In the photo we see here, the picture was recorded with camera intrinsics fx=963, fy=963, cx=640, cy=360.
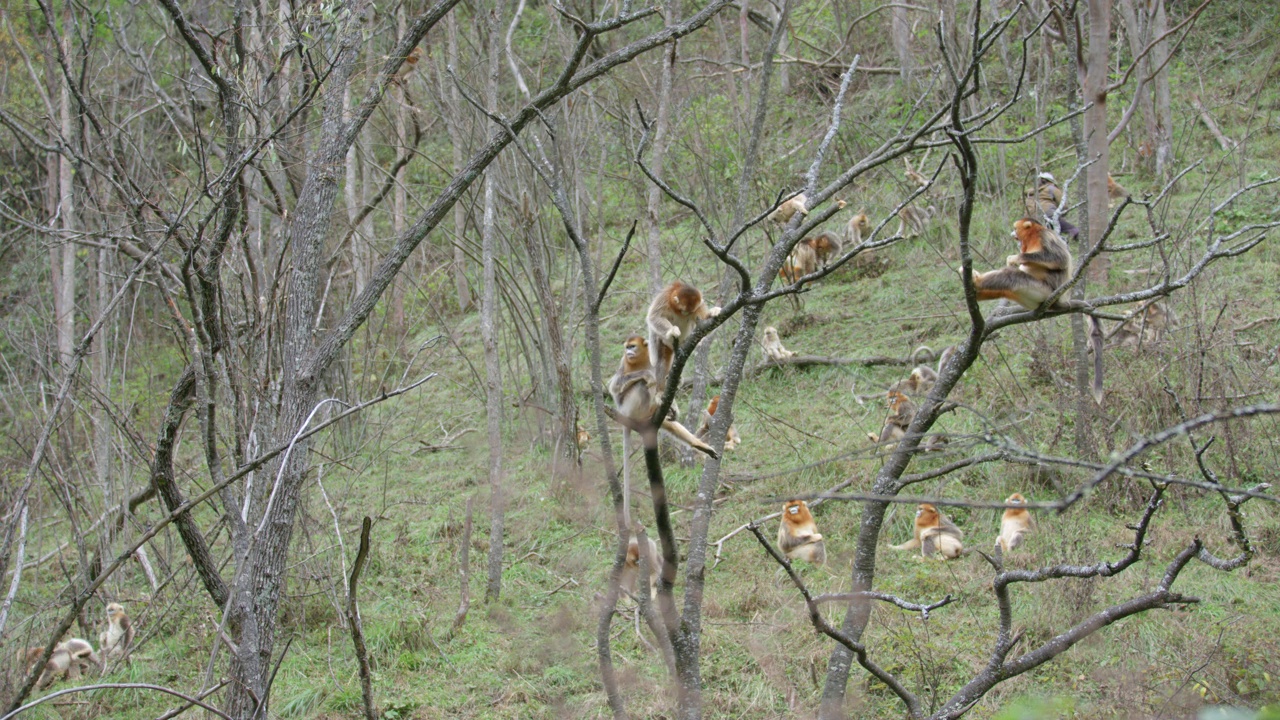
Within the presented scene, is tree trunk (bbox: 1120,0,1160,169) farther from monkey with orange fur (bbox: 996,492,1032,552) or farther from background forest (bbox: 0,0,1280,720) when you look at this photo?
monkey with orange fur (bbox: 996,492,1032,552)

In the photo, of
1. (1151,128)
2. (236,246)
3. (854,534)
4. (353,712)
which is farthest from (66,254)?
(1151,128)

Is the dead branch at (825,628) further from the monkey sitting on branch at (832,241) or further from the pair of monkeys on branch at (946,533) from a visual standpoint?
the monkey sitting on branch at (832,241)

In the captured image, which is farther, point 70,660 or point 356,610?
point 70,660

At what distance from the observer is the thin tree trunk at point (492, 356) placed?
813 cm

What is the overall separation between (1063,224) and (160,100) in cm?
751

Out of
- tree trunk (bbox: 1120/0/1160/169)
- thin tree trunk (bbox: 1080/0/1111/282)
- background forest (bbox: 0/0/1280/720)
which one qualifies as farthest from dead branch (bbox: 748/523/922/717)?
tree trunk (bbox: 1120/0/1160/169)

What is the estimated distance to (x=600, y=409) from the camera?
3.58m

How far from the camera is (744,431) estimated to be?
11.1 m

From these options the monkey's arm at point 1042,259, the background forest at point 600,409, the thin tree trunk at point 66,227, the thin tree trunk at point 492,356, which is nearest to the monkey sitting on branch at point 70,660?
the background forest at point 600,409

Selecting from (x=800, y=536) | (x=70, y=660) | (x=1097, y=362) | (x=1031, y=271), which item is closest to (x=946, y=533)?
(x=800, y=536)

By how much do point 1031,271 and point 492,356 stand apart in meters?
4.61

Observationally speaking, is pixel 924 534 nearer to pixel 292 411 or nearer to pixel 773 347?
pixel 773 347

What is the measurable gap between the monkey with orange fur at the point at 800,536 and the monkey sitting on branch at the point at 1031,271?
11.4ft

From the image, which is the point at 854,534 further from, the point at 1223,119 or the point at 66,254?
the point at 1223,119
